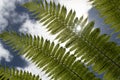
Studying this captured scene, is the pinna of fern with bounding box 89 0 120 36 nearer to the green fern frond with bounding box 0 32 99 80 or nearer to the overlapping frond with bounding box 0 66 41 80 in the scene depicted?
the green fern frond with bounding box 0 32 99 80

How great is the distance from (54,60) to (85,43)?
29 centimetres

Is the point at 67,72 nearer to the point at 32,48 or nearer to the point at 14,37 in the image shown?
the point at 32,48

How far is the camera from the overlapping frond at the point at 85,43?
200 cm

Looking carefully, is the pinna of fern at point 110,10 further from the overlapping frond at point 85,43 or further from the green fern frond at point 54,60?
the green fern frond at point 54,60

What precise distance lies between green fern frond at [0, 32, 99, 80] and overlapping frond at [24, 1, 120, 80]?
0.08 m

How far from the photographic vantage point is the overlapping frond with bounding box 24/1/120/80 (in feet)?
6.56

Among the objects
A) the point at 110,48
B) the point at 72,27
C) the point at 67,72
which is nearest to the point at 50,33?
the point at 72,27

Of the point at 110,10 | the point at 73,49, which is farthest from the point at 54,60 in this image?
the point at 110,10

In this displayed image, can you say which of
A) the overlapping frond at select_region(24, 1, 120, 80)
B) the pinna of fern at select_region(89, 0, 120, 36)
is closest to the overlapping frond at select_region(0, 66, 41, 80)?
the overlapping frond at select_region(24, 1, 120, 80)

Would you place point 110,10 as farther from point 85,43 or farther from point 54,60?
point 54,60

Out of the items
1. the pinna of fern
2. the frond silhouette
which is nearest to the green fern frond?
the frond silhouette

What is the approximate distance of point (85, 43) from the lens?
2043mm

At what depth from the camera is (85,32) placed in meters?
2.02

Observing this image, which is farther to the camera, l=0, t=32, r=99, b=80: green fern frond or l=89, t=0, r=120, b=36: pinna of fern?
l=0, t=32, r=99, b=80: green fern frond
